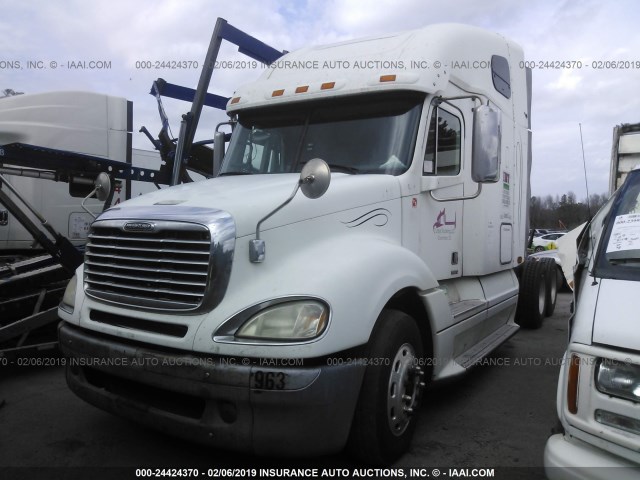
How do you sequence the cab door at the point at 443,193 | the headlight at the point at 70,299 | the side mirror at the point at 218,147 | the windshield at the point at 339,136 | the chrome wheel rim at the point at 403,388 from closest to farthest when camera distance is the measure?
1. the chrome wheel rim at the point at 403,388
2. the headlight at the point at 70,299
3. the windshield at the point at 339,136
4. the cab door at the point at 443,193
5. the side mirror at the point at 218,147

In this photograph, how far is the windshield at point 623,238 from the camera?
2.67 m

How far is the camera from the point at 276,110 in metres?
4.57

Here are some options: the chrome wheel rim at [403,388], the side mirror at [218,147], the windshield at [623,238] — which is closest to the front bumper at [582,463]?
the windshield at [623,238]

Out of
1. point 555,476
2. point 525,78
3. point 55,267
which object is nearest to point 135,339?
point 555,476

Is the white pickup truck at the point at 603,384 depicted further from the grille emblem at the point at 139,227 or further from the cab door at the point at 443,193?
the grille emblem at the point at 139,227

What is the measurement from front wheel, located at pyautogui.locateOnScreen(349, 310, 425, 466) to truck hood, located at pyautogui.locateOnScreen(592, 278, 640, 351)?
3.73 feet

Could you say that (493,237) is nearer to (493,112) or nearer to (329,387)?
(493,112)

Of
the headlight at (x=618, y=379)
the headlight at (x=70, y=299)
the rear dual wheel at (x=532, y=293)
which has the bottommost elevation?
the rear dual wheel at (x=532, y=293)

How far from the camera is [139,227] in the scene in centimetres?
306

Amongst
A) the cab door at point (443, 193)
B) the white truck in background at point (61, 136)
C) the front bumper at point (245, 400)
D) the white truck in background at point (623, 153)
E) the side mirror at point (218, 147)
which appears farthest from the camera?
the white truck in background at point (61, 136)

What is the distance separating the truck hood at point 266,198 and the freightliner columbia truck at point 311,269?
0.01 metres

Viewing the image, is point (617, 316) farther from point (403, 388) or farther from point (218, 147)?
point (218, 147)

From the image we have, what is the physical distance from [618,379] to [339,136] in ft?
8.69

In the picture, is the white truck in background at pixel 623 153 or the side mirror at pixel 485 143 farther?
the white truck in background at pixel 623 153
